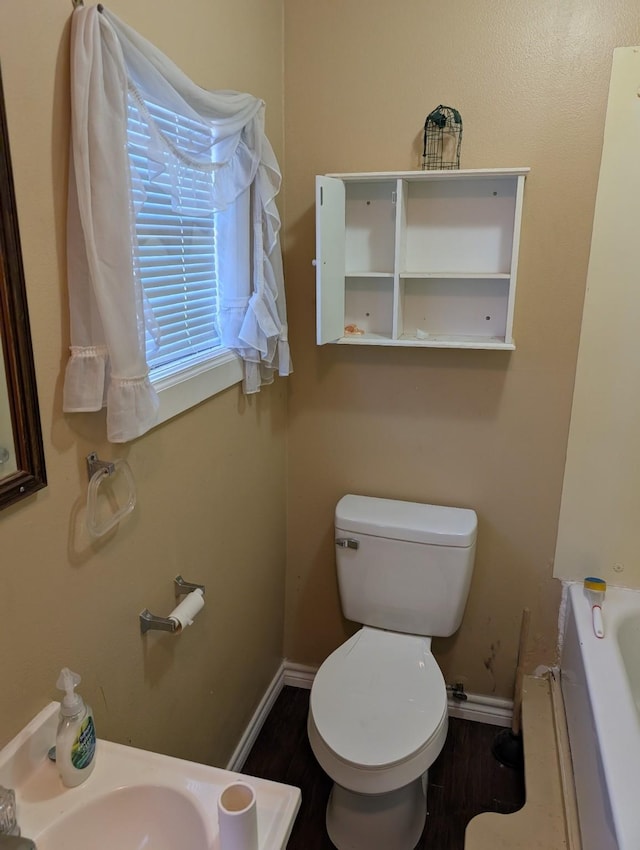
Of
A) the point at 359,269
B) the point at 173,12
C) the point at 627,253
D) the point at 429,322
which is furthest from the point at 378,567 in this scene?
the point at 173,12

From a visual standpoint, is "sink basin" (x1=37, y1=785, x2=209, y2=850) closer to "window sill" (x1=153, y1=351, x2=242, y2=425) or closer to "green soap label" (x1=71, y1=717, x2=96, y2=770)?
"green soap label" (x1=71, y1=717, x2=96, y2=770)

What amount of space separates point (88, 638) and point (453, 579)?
1.15 m

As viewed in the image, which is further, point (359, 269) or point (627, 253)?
point (359, 269)

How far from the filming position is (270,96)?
184cm

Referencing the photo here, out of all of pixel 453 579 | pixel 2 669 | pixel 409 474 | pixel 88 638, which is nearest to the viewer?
pixel 2 669

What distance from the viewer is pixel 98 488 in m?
1.19

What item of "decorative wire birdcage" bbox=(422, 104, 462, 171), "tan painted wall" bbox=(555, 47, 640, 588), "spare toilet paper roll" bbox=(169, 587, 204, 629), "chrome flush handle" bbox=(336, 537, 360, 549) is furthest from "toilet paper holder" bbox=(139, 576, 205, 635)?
"decorative wire birdcage" bbox=(422, 104, 462, 171)

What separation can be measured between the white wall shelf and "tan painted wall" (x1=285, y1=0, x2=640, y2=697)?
2.8 inches

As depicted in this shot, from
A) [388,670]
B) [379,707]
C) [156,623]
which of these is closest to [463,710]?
[388,670]

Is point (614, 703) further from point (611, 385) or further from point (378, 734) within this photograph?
point (611, 385)

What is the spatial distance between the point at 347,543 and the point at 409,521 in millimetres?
214

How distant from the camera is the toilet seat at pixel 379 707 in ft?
5.19

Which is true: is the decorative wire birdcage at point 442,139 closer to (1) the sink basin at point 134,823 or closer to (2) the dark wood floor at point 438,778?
(1) the sink basin at point 134,823

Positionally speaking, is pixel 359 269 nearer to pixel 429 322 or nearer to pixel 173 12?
pixel 429 322
